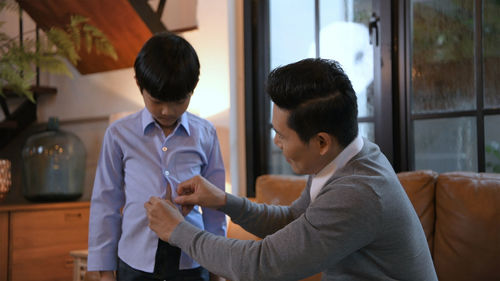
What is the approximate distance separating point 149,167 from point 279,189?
32.5 inches

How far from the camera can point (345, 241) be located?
3.15 ft

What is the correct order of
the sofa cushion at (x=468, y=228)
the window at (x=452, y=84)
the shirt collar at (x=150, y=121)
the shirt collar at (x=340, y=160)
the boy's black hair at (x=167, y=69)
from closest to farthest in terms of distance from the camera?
the shirt collar at (x=340, y=160), the boy's black hair at (x=167, y=69), the shirt collar at (x=150, y=121), the sofa cushion at (x=468, y=228), the window at (x=452, y=84)

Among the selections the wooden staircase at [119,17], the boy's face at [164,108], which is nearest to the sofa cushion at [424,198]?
the boy's face at [164,108]

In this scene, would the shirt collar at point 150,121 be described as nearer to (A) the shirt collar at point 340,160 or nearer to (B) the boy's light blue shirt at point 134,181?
(B) the boy's light blue shirt at point 134,181

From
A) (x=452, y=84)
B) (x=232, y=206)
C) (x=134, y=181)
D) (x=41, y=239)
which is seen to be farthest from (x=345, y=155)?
(x=41, y=239)

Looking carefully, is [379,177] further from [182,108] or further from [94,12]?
[94,12]

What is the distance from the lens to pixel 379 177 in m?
1.00

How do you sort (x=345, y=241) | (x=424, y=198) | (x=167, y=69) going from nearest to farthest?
(x=345, y=241) < (x=167, y=69) < (x=424, y=198)

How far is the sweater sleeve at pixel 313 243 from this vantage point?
96 cm

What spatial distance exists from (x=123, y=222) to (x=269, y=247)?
1.78ft

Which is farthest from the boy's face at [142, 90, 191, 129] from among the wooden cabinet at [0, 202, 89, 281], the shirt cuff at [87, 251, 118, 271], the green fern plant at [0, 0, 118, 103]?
the wooden cabinet at [0, 202, 89, 281]

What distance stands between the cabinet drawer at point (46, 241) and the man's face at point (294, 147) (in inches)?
72.9

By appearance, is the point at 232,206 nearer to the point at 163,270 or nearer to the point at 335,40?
the point at 163,270

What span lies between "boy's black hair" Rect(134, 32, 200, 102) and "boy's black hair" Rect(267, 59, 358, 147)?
0.31 metres
